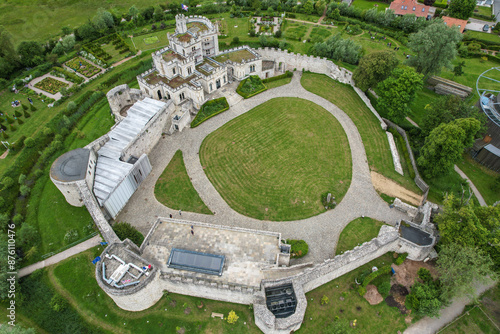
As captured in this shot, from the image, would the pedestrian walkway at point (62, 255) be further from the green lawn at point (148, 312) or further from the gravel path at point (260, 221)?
the gravel path at point (260, 221)

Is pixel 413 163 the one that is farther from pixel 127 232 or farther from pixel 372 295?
pixel 127 232

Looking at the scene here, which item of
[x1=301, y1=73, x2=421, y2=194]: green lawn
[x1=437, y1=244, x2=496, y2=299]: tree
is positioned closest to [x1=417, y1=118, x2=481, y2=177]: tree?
[x1=301, y1=73, x2=421, y2=194]: green lawn

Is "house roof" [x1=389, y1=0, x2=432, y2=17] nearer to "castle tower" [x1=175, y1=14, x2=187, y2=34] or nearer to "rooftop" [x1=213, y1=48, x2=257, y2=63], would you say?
"rooftop" [x1=213, y1=48, x2=257, y2=63]

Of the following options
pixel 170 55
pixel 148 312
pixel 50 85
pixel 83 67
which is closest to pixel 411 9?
pixel 170 55

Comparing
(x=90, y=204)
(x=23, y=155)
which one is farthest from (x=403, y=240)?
(x=23, y=155)

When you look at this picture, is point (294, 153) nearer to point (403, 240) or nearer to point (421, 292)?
point (403, 240)

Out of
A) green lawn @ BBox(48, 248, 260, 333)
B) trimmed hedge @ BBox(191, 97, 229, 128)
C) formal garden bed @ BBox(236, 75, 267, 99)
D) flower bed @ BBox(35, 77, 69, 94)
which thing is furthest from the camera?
flower bed @ BBox(35, 77, 69, 94)
